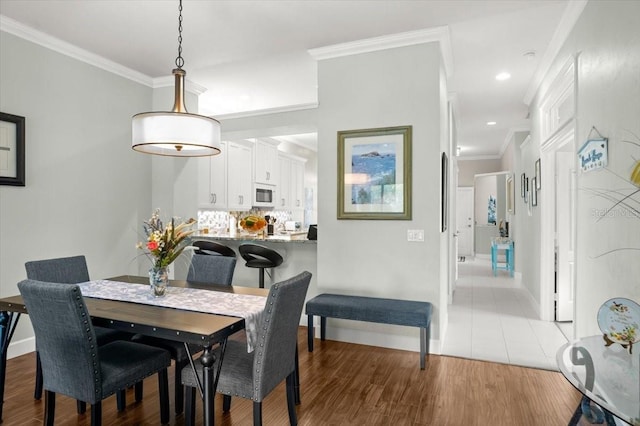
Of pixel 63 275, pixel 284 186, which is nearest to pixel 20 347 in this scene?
pixel 63 275

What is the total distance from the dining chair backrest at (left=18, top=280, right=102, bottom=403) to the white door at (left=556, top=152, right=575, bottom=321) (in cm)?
476

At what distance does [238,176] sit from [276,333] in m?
4.85

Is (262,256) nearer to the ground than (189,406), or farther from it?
farther from it

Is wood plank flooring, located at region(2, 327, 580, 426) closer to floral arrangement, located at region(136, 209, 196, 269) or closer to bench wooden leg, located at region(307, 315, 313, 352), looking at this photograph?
bench wooden leg, located at region(307, 315, 313, 352)

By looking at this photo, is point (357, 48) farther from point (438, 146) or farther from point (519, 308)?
point (519, 308)

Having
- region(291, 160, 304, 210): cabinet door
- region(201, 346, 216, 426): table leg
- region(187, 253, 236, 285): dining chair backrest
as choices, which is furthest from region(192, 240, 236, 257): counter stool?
region(291, 160, 304, 210): cabinet door

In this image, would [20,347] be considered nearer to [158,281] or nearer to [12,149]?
[12,149]

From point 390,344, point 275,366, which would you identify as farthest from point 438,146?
point 275,366

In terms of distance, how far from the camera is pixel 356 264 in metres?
3.85

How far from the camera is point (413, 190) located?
3633 mm

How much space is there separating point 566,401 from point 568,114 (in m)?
2.54

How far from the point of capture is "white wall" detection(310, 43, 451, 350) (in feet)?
11.7

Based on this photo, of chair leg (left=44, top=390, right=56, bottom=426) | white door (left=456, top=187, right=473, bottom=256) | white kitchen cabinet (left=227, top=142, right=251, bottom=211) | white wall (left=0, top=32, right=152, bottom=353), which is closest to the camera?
chair leg (left=44, top=390, right=56, bottom=426)

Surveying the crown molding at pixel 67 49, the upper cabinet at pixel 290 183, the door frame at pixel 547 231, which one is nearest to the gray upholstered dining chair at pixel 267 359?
the crown molding at pixel 67 49
